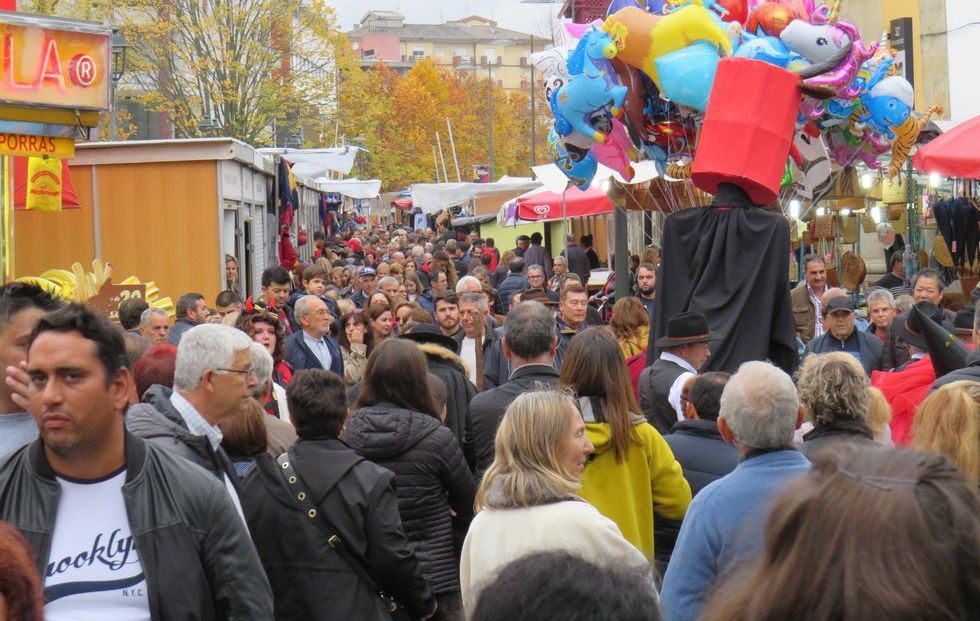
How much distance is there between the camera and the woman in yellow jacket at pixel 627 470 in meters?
5.37

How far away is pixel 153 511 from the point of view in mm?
3561

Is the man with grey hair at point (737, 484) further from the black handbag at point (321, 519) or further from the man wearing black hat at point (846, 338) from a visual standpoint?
the man wearing black hat at point (846, 338)

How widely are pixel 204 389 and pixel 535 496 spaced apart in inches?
51.3

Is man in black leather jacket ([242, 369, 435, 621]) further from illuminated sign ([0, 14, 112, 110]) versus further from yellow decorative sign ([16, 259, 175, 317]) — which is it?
illuminated sign ([0, 14, 112, 110])

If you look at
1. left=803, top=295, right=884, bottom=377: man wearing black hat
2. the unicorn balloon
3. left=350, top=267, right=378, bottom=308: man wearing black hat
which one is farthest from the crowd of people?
left=350, top=267, right=378, bottom=308: man wearing black hat

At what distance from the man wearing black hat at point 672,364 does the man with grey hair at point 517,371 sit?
75 cm

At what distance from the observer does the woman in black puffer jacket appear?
5.96 metres

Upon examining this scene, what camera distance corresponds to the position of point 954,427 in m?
4.38

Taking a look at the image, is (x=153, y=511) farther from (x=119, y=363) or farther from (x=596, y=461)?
(x=596, y=461)

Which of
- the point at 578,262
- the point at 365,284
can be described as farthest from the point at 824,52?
the point at 578,262

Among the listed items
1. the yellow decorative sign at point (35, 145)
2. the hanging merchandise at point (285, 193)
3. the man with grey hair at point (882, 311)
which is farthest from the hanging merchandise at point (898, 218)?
the yellow decorative sign at point (35, 145)

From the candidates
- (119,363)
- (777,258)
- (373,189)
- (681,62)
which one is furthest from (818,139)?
(373,189)

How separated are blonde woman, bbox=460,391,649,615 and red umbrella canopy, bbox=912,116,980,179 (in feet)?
24.6

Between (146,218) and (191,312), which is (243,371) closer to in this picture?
(191,312)
